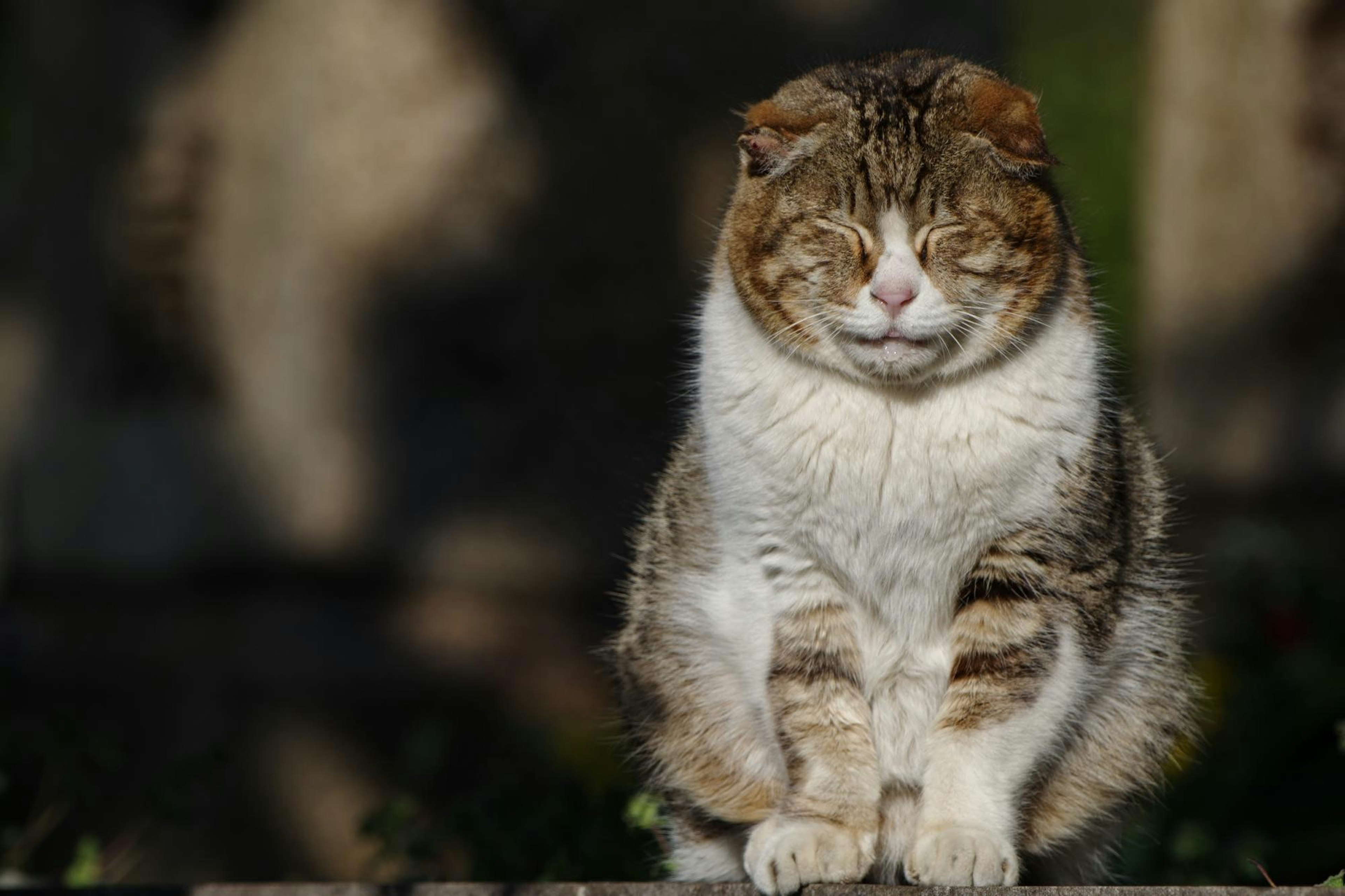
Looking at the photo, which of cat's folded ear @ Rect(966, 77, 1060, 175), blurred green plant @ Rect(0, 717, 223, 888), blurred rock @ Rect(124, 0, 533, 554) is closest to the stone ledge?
blurred green plant @ Rect(0, 717, 223, 888)

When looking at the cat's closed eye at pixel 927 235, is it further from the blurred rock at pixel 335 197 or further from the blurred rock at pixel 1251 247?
the blurred rock at pixel 1251 247

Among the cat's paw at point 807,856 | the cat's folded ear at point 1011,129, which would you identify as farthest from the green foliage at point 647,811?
the cat's folded ear at point 1011,129

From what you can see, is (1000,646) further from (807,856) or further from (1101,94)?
(1101,94)

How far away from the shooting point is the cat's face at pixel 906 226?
2.63 m

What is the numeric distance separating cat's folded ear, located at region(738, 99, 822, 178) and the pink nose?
1.09 feet

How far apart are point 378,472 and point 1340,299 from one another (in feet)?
13.9

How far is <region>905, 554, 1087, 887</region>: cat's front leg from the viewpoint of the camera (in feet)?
8.61

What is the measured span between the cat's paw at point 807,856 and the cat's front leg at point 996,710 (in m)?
0.09

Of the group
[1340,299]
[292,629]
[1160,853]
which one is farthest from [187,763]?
[1340,299]

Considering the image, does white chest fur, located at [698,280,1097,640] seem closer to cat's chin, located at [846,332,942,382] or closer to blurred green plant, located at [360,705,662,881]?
cat's chin, located at [846,332,942,382]

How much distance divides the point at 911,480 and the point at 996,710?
0.42 metres

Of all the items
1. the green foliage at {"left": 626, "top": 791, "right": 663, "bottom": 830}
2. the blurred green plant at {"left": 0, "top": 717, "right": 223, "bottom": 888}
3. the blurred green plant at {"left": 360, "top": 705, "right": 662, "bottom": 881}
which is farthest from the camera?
the blurred green plant at {"left": 0, "top": 717, "right": 223, "bottom": 888}

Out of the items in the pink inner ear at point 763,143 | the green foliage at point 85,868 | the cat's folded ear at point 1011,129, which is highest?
the cat's folded ear at point 1011,129

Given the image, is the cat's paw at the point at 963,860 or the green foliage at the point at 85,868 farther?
the green foliage at the point at 85,868
